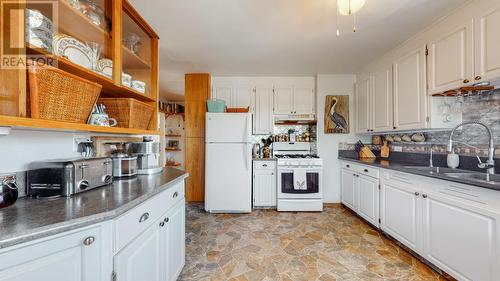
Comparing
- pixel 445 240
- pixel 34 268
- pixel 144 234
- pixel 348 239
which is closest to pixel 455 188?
pixel 445 240

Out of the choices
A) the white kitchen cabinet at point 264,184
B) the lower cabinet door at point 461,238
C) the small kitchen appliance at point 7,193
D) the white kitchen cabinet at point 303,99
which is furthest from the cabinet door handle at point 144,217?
the white kitchen cabinet at point 303,99

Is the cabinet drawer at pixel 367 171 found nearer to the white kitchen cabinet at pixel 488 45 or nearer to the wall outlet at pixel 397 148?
the wall outlet at pixel 397 148

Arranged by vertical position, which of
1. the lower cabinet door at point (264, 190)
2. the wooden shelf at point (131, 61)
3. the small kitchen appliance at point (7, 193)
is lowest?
the lower cabinet door at point (264, 190)

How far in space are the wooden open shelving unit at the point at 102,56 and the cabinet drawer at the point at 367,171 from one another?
2.59 m

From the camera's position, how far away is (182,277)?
1.72 meters

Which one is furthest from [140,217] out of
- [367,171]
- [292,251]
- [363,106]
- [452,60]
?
[363,106]

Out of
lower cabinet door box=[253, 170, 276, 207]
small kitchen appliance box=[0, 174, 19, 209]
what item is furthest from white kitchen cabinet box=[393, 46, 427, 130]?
small kitchen appliance box=[0, 174, 19, 209]

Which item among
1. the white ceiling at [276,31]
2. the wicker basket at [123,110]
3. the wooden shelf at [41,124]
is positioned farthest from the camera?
the white ceiling at [276,31]

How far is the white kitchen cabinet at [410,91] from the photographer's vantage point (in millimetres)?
2213

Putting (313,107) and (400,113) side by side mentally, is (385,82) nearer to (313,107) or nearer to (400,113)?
(400,113)

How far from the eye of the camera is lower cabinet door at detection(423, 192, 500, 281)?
1346 millimetres

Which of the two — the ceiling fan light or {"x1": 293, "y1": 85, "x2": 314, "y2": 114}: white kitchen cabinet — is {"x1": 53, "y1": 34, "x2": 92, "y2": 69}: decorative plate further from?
{"x1": 293, "y1": 85, "x2": 314, "y2": 114}: white kitchen cabinet

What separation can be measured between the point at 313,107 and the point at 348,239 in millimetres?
2233

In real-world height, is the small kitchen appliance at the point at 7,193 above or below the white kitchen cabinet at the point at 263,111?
below
